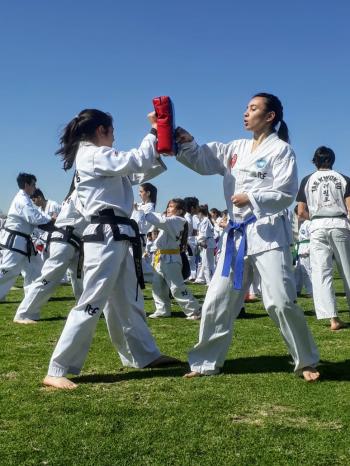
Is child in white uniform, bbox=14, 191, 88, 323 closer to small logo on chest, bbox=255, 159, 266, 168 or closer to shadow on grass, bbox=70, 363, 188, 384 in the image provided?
shadow on grass, bbox=70, 363, 188, 384

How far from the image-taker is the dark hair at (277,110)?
459 cm

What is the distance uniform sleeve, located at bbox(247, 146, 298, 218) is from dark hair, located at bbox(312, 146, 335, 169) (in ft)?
9.82

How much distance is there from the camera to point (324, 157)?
23.8ft

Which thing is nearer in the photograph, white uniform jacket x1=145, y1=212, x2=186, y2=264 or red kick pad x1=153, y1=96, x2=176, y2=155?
red kick pad x1=153, y1=96, x2=176, y2=155

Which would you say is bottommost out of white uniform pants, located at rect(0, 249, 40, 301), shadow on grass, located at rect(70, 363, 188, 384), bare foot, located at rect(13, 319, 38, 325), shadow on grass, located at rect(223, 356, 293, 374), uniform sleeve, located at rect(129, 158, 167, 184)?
shadow on grass, located at rect(223, 356, 293, 374)

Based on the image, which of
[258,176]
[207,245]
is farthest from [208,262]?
[258,176]

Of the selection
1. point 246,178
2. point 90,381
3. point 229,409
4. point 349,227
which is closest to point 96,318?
point 90,381

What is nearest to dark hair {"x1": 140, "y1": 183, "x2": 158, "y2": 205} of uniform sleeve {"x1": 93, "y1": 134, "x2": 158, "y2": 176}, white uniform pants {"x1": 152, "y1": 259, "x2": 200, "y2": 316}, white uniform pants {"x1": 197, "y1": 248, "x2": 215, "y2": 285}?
white uniform pants {"x1": 152, "y1": 259, "x2": 200, "y2": 316}

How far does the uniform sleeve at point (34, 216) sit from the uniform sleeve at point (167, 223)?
2148 millimetres

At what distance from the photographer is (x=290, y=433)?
3246 millimetres

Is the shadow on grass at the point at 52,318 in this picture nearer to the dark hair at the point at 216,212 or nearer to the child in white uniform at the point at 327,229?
the child in white uniform at the point at 327,229

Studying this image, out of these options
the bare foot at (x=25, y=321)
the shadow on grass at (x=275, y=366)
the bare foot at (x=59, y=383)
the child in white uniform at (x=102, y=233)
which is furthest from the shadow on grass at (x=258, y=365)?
the bare foot at (x=25, y=321)

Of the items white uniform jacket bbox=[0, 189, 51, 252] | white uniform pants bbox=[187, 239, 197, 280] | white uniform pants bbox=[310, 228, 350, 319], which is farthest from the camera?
white uniform pants bbox=[187, 239, 197, 280]

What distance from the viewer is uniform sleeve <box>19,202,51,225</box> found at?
8.99 meters
